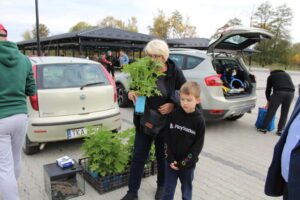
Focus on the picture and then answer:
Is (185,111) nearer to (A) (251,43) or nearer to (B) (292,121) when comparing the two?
(B) (292,121)

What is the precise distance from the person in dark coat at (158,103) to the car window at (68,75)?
6.13ft

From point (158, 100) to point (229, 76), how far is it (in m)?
4.28

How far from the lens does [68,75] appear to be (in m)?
4.26

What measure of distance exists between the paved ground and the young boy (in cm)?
99

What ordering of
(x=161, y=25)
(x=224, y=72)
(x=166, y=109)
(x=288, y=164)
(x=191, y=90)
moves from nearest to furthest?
(x=288, y=164)
(x=191, y=90)
(x=166, y=109)
(x=224, y=72)
(x=161, y=25)

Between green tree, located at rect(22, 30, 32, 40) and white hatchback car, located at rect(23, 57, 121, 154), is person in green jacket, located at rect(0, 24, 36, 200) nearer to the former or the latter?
white hatchback car, located at rect(23, 57, 121, 154)

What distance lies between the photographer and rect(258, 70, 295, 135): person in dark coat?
5.76 meters

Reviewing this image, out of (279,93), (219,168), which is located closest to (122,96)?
(279,93)

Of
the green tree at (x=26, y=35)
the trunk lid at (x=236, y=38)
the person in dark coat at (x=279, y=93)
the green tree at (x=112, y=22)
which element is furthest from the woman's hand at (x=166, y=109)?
the green tree at (x=26, y=35)

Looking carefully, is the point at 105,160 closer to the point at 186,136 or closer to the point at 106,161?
the point at 106,161

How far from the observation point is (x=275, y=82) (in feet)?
19.0

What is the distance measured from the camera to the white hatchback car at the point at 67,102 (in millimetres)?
3861

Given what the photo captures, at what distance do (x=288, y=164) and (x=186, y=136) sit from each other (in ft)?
3.08

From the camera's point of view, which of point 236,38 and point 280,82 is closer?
point 280,82
